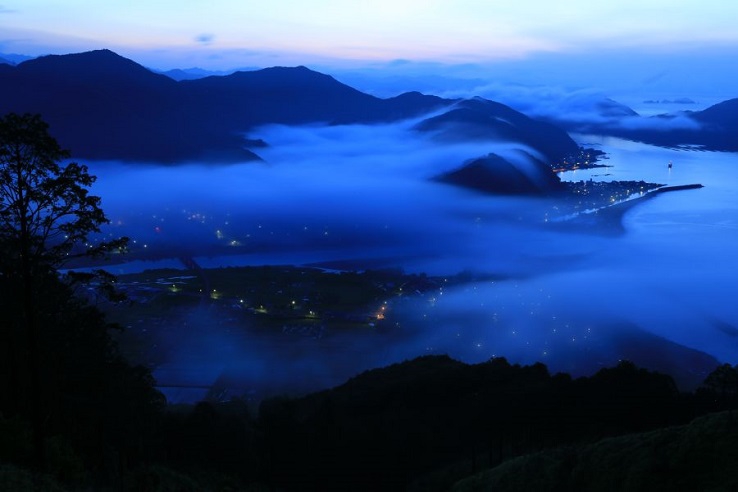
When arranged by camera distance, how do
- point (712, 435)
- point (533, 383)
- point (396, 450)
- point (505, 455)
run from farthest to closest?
1. point (533, 383)
2. point (396, 450)
3. point (505, 455)
4. point (712, 435)

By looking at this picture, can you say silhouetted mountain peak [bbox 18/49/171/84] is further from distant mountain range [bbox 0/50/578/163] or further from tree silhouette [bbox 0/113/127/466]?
tree silhouette [bbox 0/113/127/466]

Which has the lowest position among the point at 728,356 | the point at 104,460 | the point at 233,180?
the point at 728,356

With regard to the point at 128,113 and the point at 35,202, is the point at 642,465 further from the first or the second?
the point at 128,113

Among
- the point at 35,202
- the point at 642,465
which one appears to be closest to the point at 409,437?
the point at 642,465

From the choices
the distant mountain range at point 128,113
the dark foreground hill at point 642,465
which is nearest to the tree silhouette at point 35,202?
the dark foreground hill at point 642,465

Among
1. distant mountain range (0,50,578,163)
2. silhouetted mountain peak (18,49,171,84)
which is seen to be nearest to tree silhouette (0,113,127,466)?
distant mountain range (0,50,578,163)

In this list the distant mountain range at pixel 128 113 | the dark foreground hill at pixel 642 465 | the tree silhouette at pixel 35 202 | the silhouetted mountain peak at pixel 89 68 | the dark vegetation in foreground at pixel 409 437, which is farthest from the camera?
the silhouetted mountain peak at pixel 89 68

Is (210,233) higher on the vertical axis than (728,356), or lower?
higher

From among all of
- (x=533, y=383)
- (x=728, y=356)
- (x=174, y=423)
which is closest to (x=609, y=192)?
(x=728, y=356)

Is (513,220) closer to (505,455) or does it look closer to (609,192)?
(609,192)

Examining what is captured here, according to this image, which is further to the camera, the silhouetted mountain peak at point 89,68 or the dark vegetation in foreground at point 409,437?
the silhouetted mountain peak at point 89,68

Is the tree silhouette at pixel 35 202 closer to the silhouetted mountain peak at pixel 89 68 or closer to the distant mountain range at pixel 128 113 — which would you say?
the distant mountain range at pixel 128 113
